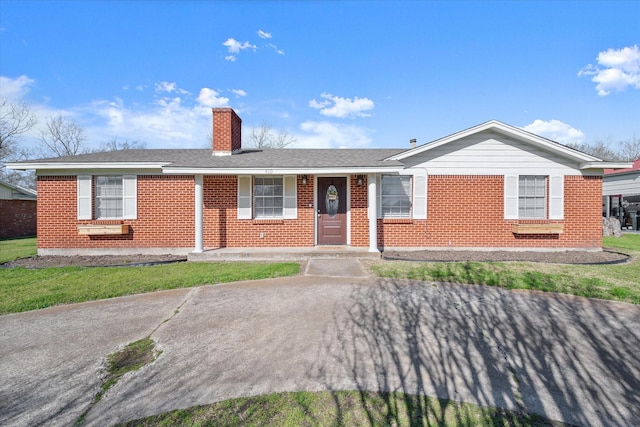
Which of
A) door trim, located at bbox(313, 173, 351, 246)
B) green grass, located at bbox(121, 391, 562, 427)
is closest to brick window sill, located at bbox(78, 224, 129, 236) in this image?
door trim, located at bbox(313, 173, 351, 246)

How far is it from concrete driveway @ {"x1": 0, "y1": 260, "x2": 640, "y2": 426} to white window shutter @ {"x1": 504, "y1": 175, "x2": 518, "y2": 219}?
16.4 feet

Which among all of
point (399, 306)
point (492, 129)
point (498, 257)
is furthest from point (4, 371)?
point (492, 129)

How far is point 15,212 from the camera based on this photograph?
17516 mm

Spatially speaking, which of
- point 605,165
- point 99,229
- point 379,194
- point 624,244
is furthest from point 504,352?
point 624,244

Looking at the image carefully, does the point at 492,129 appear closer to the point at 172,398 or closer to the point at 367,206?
the point at 367,206

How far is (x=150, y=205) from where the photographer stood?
9828mm

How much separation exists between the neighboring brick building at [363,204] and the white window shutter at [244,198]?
31 mm

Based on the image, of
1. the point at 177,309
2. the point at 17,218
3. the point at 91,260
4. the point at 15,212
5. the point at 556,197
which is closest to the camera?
the point at 177,309

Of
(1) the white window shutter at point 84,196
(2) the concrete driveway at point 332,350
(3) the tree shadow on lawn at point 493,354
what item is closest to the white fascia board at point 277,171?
(1) the white window shutter at point 84,196

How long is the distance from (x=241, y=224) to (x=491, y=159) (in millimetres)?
8101

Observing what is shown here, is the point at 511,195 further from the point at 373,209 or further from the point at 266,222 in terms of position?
the point at 266,222

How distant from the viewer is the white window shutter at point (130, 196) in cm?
975

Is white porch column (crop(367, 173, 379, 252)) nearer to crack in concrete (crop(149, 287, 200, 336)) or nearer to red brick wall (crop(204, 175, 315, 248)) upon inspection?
red brick wall (crop(204, 175, 315, 248))

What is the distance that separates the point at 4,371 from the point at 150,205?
6992 mm
